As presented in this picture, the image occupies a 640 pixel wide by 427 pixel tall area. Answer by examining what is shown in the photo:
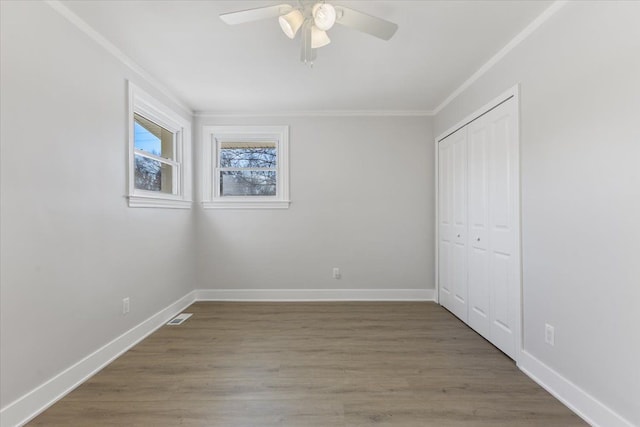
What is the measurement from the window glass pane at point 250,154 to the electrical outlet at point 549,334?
3.26 meters

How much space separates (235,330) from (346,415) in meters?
1.58

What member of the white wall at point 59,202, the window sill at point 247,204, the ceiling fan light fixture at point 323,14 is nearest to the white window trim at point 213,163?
the window sill at point 247,204

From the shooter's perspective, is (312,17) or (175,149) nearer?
(312,17)

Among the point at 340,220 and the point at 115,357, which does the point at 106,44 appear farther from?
the point at 340,220

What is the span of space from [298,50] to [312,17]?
71cm

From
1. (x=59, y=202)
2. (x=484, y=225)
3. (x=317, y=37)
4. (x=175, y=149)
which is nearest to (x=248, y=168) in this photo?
(x=175, y=149)

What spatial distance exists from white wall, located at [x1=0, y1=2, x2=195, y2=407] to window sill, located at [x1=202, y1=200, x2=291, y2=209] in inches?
49.9

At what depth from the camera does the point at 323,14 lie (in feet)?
5.24

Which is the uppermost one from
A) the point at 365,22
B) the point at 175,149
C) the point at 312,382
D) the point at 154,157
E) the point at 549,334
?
the point at 365,22

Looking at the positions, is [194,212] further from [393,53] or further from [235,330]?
[393,53]

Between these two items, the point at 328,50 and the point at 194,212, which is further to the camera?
the point at 194,212

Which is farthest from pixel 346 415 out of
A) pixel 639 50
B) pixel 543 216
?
pixel 639 50

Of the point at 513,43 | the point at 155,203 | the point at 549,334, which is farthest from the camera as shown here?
the point at 155,203

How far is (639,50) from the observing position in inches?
55.8
